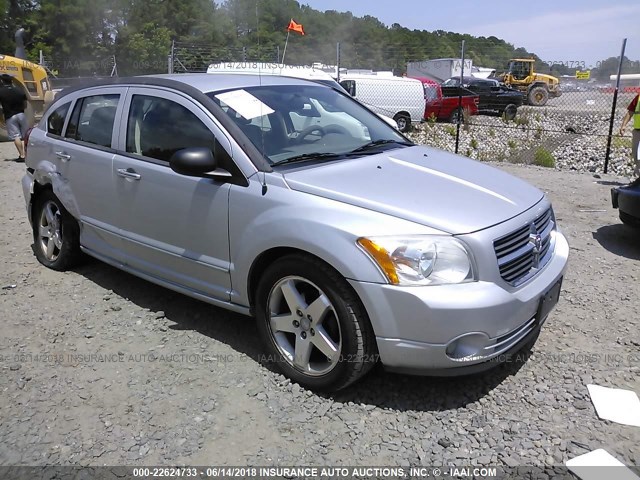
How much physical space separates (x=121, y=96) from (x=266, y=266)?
189cm

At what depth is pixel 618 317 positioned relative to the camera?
13.0 feet

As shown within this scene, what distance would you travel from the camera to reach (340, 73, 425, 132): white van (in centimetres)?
1823

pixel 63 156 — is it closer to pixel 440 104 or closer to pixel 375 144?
pixel 375 144

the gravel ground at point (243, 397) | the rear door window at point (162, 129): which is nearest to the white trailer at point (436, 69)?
the rear door window at point (162, 129)

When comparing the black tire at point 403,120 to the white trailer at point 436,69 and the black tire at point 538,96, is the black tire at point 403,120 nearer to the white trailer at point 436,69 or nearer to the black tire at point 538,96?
the black tire at point 538,96

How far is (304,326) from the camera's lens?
9.89 feet

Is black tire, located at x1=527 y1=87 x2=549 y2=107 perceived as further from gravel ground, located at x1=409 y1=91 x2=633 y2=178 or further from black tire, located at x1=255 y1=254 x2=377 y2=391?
black tire, located at x1=255 y1=254 x2=377 y2=391

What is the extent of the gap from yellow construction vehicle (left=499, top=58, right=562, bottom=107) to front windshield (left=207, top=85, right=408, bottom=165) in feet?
87.6

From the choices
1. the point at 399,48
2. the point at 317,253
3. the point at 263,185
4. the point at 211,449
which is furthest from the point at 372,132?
the point at 399,48

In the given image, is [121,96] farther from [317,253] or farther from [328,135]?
A: [317,253]

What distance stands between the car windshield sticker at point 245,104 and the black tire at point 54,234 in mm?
1923

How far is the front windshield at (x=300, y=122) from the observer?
Answer: 3.40 metres

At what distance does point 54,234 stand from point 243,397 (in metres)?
2.76

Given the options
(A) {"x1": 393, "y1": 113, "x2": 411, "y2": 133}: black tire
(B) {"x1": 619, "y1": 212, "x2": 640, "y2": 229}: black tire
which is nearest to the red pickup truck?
(A) {"x1": 393, "y1": 113, "x2": 411, "y2": 133}: black tire
